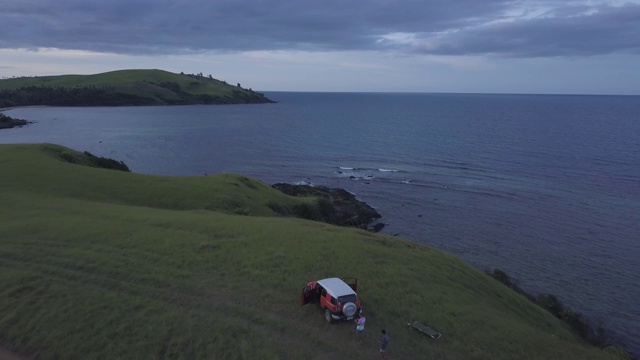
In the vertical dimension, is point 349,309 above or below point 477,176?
above

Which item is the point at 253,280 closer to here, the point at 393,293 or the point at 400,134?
the point at 393,293

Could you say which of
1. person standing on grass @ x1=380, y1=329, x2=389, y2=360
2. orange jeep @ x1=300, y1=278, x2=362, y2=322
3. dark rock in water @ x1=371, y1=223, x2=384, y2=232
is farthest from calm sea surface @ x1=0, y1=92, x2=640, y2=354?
orange jeep @ x1=300, y1=278, x2=362, y2=322

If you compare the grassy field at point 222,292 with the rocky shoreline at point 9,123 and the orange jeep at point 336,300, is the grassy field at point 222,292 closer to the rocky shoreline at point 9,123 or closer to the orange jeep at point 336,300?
the orange jeep at point 336,300

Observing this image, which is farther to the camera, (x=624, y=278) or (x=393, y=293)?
(x=624, y=278)

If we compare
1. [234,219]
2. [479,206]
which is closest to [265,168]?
[479,206]

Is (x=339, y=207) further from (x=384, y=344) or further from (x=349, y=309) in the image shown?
(x=384, y=344)

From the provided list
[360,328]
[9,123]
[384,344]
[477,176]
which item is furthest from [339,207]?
[9,123]

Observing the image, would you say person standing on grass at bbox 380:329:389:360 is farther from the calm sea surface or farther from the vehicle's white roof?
the calm sea surface
